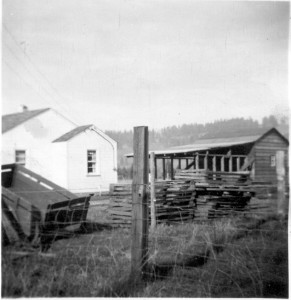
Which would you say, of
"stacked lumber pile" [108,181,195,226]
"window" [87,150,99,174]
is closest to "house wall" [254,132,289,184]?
"window" [87,150,99,174]

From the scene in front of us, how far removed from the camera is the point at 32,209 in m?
4.77

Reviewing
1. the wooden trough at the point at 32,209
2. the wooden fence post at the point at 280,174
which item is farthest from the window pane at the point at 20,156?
the wooden fence post at the point at 280,174

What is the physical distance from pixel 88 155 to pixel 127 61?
853 cm

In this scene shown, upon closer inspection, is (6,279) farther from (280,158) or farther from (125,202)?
(125,202)

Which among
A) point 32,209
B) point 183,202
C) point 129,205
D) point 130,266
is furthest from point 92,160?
point 130,266

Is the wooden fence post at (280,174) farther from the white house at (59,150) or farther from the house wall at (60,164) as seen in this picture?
the house wall at (60,164)

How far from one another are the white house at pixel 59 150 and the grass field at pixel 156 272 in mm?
1390

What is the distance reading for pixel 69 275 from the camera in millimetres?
4059

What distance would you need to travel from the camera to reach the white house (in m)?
5.95

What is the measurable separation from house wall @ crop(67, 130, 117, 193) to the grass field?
300 inches

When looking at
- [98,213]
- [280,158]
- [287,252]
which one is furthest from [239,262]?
[98,213]

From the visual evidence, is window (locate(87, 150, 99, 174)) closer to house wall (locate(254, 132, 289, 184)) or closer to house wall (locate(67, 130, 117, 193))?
house wall (locate(67, 130, 117, 193))

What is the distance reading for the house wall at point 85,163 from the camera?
43.1 ft

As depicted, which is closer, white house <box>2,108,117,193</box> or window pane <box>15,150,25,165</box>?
white house <box>2,108,117,193</box>
